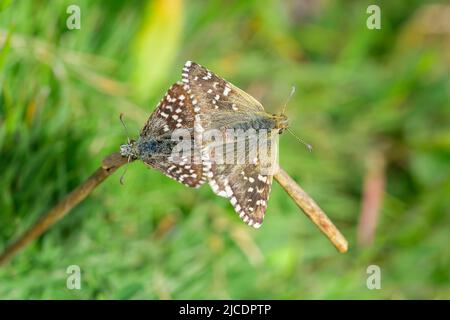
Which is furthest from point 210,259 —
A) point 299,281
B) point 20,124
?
point 20,124

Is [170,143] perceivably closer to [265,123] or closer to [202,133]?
[202,133]

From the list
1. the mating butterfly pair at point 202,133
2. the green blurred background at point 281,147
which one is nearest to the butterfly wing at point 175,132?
the mating butterfly pair at point 202,133

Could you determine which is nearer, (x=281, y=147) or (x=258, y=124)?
(x=258, y=124)

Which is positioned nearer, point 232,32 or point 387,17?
point 232,32

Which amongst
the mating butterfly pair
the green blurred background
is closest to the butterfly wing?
the mating butterfly pair

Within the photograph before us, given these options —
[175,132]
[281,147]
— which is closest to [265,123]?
[175,132]

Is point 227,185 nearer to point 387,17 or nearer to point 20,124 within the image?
point 20,124

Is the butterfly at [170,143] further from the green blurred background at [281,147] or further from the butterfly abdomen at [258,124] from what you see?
the green blurred background at [281,147]
